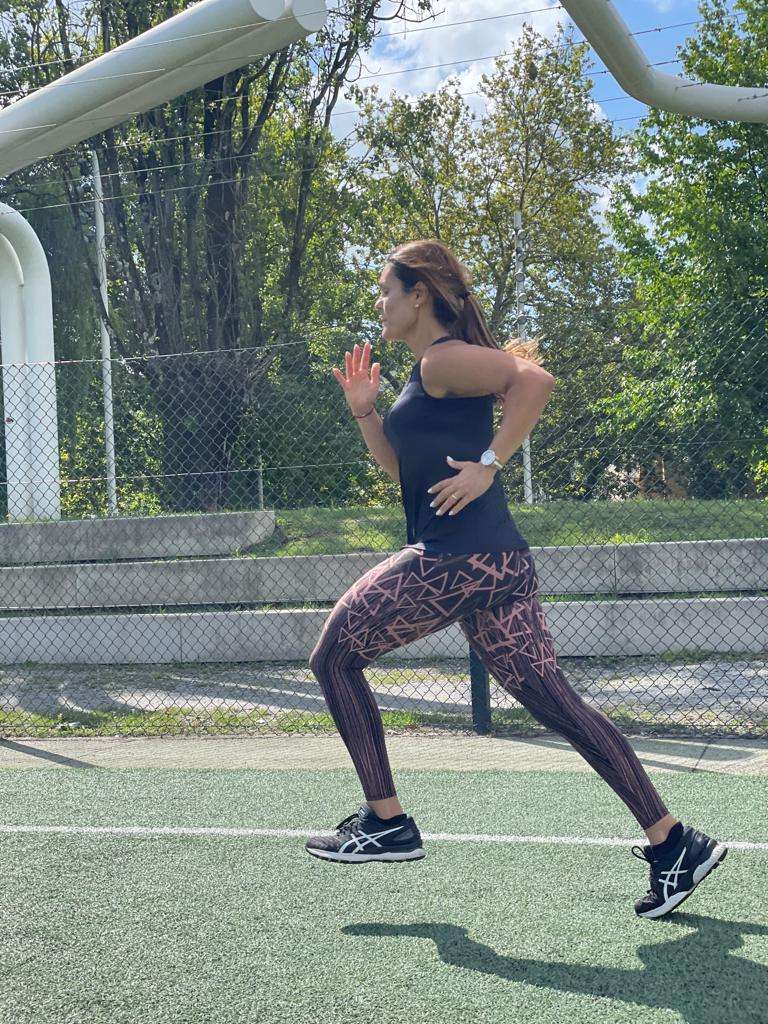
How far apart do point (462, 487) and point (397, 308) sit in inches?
25.5

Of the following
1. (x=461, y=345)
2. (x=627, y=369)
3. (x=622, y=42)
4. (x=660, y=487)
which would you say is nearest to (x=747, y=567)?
(x=660, y=487)

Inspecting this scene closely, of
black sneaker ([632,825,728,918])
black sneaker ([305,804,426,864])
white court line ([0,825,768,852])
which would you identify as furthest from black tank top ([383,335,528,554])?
white court line ([0,825,768,852])

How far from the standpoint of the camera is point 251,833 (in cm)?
448

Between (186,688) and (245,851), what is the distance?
4.50 m

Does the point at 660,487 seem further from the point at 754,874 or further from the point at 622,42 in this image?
the point at 754,874

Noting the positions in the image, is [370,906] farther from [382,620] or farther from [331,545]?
[331,545]

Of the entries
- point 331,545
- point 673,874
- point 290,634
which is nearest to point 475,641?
point 673,874

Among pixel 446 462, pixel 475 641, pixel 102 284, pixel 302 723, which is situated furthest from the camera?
pixel 102 284

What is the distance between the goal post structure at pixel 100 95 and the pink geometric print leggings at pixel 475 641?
7.14m

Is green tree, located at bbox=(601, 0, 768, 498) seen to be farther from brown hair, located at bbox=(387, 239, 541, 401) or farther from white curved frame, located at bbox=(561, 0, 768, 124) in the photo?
brown hair, located at bbox=(387, 239, 541, 401)

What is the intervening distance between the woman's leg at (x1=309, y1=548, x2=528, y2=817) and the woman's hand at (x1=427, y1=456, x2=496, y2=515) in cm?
15

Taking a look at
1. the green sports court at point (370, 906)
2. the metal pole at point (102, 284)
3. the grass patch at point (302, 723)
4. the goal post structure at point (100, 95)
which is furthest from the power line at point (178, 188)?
the green sports court at point (370, 906)

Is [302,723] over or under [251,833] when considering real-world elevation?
under

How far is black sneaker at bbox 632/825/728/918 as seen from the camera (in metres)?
3.21
